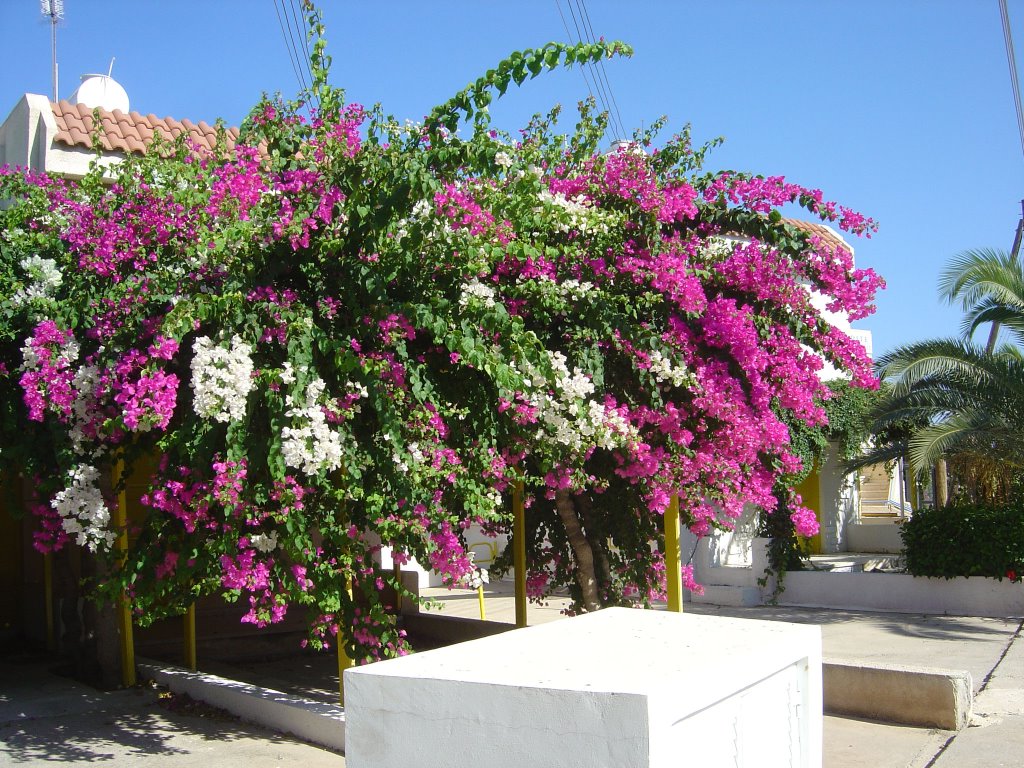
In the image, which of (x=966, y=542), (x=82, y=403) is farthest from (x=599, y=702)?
(x=966, y=542)

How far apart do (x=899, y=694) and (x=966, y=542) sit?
20.9 ft

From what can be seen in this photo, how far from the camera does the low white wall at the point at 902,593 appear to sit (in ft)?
39.6

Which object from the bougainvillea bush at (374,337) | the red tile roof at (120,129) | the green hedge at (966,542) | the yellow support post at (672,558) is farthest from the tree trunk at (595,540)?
the green hedge at (966,542)

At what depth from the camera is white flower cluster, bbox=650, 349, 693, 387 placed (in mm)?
6332

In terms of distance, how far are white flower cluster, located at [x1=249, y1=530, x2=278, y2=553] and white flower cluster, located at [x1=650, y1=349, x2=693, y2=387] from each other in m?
2.67

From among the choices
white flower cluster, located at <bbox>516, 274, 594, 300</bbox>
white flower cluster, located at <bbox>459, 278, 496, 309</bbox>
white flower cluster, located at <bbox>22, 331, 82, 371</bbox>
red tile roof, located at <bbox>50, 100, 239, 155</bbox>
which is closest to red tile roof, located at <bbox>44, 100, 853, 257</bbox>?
red tile roof, located at <bbox>50, 100, 239, 155</bbox>

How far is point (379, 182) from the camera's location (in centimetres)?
508

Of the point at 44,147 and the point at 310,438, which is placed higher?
the point at 44,147

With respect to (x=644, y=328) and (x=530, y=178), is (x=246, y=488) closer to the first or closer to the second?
(x=530, y=178)

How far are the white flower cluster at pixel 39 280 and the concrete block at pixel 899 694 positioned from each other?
234 inches

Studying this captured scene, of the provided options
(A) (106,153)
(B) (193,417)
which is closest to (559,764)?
(B) (193,417)

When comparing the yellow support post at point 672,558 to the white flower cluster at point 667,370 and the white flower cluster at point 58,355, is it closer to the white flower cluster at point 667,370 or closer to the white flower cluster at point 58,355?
the white flower cluster at point 667,370

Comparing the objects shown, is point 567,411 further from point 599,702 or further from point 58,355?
point 599,702

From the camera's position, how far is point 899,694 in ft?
22.3
